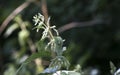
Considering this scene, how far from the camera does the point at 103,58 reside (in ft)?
10.7

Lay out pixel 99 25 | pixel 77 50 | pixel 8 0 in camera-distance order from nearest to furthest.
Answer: pixel 77 50 < pixel 99 25 < pixel 8 0

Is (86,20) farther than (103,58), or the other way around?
(86,20)

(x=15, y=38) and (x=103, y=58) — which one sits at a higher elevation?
(x=15, y=38)

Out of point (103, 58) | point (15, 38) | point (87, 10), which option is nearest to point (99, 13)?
point (87, 10)

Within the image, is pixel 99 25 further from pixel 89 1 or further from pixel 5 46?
pixel 5 46

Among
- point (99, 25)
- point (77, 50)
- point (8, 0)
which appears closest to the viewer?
point (77, 50)

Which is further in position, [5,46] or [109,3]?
[5,46]

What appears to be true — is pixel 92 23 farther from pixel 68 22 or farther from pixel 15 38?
pixel 15 38

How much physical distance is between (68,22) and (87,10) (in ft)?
0.69

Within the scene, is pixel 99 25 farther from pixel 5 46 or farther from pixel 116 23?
pixel 5 46

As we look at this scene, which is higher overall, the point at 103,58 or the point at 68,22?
the point at 68,22

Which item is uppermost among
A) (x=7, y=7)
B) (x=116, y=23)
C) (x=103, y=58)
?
(x=7, y=7)

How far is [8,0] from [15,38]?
33cm

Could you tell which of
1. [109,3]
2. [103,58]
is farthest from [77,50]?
[109,3]
